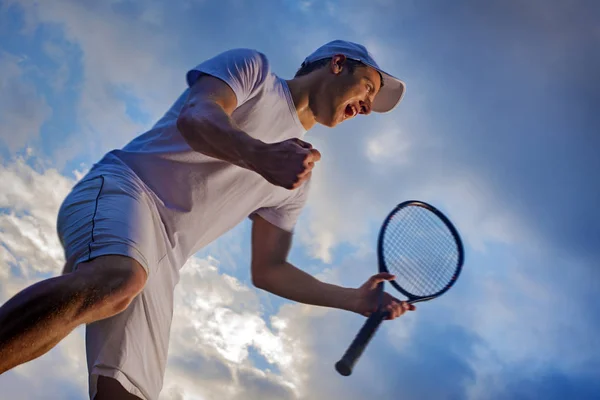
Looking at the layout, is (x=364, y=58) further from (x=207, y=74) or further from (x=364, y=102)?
(x=207, y=74)

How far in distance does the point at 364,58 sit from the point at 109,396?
317 cm

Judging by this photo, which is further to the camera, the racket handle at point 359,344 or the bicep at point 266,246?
the bicep at point 266,246

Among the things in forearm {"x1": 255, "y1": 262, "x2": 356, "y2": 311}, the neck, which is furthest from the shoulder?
forearm {"x1": 255, "y1": 262, "x2": 356, "y2": 311}

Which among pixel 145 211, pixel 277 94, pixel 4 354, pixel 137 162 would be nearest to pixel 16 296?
pixel 4 354

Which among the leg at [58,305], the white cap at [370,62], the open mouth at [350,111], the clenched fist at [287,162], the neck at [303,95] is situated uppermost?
the white cap at [370,62]

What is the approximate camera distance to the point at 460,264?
5.61 metres

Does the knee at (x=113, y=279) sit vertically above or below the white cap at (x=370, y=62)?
A: below

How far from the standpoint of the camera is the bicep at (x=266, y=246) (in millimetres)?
4977

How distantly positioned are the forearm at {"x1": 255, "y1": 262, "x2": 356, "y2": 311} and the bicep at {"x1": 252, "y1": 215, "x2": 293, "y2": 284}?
0.06 m

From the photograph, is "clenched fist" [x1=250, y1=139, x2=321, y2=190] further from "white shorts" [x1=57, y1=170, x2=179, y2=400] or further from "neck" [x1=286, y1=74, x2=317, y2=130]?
"neck" [x1=286, y1=74, x2=317, y2=130]

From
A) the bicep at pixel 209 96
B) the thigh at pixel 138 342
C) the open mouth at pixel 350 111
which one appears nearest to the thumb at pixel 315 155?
the bicep at pixel 209 96

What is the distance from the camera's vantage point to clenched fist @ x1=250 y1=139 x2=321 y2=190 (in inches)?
110

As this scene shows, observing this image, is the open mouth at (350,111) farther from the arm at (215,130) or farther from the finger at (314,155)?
the finger at (314,155)

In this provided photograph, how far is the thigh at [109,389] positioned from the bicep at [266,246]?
194 cm
